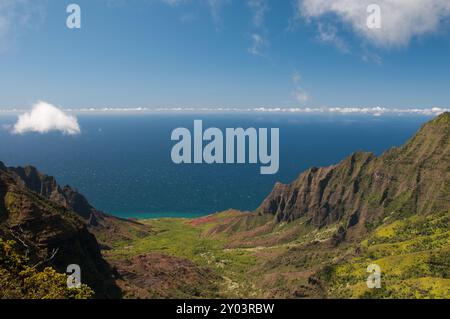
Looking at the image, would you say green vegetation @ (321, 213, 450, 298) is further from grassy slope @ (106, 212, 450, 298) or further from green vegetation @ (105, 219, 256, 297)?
green vegetation @ (105, 219, 256, 297)

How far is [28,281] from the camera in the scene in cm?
3650

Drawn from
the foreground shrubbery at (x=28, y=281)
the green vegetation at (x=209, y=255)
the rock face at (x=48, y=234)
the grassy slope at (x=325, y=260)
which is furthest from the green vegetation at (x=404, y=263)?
the foreground shrubbery at (x=28, y=281)

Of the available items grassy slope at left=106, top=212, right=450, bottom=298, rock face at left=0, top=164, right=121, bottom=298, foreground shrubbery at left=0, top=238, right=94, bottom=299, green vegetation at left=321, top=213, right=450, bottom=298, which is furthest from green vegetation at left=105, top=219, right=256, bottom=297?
foreground shrubbery at left=0, top=238, right=94, bottom=299

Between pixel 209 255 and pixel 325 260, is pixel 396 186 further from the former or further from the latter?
pixel 209 255

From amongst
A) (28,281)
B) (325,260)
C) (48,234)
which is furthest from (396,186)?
(28,281)

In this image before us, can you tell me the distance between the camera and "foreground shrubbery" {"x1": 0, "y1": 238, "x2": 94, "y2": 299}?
3566cm

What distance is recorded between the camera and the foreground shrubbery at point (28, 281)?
117 feet

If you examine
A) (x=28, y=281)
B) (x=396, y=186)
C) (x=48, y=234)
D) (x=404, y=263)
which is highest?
(x=28, y=281)

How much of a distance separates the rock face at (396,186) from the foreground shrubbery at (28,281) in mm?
137101

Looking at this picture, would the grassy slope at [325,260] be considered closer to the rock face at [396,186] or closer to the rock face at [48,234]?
the rock face at [396,186]

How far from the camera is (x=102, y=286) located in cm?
8619

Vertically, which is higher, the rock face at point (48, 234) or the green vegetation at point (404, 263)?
the rock face at point (48, 234)

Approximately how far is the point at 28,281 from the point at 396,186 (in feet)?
542
